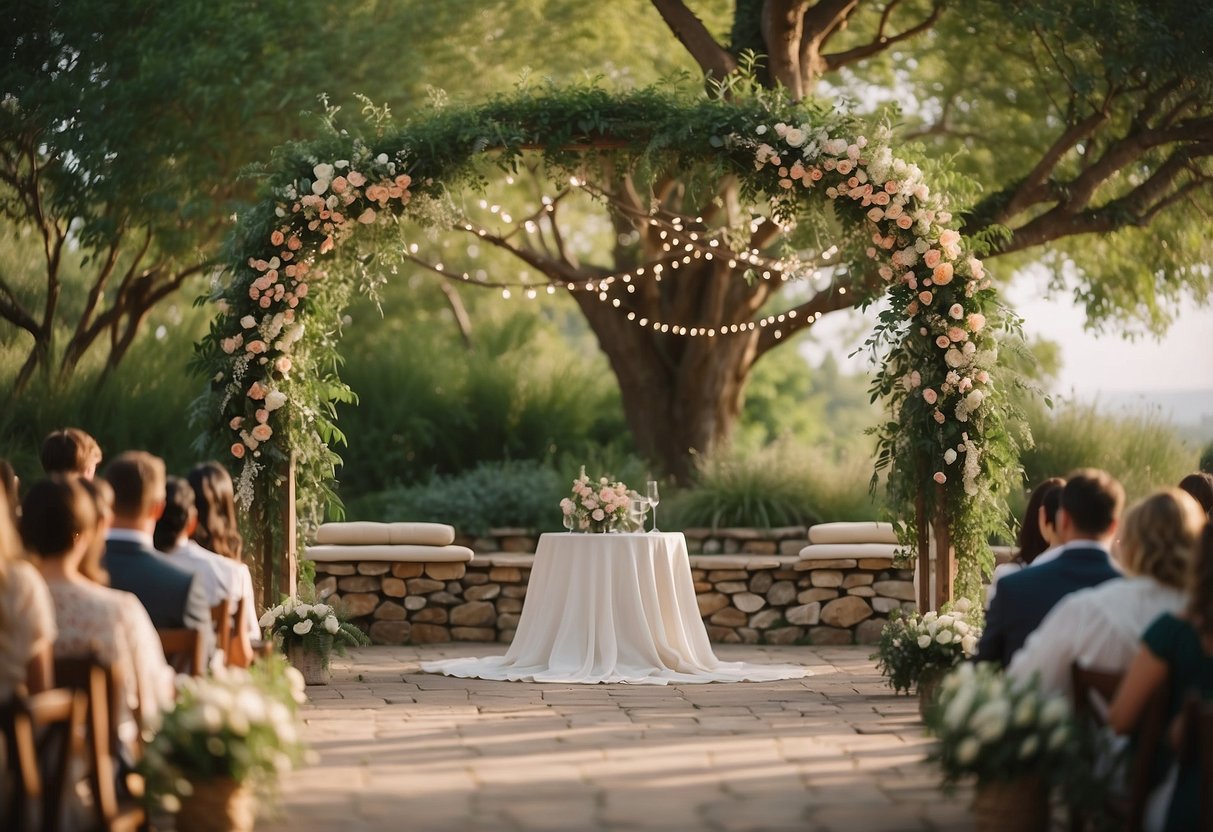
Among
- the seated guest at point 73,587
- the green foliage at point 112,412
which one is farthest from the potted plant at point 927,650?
the green foliage at point 112,412

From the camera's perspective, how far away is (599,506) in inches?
355

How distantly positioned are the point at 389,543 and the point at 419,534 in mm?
249

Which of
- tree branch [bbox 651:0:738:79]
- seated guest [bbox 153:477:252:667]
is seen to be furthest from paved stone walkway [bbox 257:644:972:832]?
tree branch [bbox 651:0:738:79]

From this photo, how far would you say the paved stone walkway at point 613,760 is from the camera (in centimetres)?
468

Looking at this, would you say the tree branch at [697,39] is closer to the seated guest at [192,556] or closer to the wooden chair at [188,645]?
the seated guest at [192,556]

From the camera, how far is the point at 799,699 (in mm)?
7793

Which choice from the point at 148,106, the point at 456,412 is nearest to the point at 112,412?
the point at 148,106

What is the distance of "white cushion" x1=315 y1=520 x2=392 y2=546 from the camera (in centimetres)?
1103

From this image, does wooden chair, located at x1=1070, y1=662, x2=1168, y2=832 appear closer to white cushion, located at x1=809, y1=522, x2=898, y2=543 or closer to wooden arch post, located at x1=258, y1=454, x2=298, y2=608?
wooden arch post, located at x1=258, y1=454, x2=298, y2=608

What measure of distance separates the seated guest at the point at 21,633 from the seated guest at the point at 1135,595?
2.82 meters

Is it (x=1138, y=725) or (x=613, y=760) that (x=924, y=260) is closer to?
(x=613, y=760)

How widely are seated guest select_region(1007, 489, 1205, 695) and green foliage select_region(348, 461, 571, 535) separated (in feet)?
27.7

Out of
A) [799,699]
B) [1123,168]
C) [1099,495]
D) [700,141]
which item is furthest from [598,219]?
[1099,495]

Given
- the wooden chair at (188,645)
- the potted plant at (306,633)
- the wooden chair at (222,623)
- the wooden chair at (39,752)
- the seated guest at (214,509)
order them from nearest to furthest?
the wooden chair at (39,752), the wooden chair at (188,645), the wooden chair at (222,623), the seated guest at (214,509), the potted plant at (306,633)
